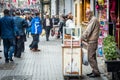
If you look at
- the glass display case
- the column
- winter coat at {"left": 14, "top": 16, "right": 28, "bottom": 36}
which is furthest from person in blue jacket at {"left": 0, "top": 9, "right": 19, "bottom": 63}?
the column

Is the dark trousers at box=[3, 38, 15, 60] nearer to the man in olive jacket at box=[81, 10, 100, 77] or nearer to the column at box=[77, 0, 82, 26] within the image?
the man in olive jacket at box=[81, 10, 100, 77]

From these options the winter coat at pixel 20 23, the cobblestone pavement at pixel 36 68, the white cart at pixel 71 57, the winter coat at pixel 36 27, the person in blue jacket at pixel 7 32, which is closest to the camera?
the white cart at pixel 71 57

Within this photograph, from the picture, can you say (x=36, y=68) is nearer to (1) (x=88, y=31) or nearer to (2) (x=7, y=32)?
(2) (x=7, y=32)

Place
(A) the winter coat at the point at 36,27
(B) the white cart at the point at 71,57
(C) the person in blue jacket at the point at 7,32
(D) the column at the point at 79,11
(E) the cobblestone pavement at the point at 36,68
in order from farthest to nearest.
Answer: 1. (D) the column at the point at 79,11
2. (A) the winter coat at the point at 36,27
3. (C) the person in blue jacket at the point at 7,32
4. (E) the cobblestone pavement at the point at 36,68
5. (B) the white cart at the point at 71,57

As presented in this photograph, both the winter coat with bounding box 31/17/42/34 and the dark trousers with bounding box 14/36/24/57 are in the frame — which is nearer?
the dark trousers with bounding box 14/36/24/57

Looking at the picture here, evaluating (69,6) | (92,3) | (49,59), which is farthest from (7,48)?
(69,6)

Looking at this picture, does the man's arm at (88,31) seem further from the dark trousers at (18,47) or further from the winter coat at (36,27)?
the winter coat at (36,27)

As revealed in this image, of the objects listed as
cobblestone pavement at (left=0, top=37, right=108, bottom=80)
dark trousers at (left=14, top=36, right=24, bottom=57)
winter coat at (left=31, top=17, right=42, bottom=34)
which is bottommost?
cobblestone pavement at (left=0, top=37, right=108, bottom=80)

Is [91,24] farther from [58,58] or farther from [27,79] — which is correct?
[58,58]

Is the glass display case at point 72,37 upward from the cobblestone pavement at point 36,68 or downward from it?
upward

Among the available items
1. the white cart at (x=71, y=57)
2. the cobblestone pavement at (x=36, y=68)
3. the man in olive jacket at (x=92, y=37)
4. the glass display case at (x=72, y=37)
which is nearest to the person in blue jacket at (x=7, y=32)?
the cobblestone pavement at (x=36, y=68)

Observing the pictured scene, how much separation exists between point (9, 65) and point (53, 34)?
18775mm

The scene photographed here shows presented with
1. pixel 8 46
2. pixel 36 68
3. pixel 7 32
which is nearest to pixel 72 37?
pixel 36 68

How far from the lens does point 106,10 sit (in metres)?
16.3
